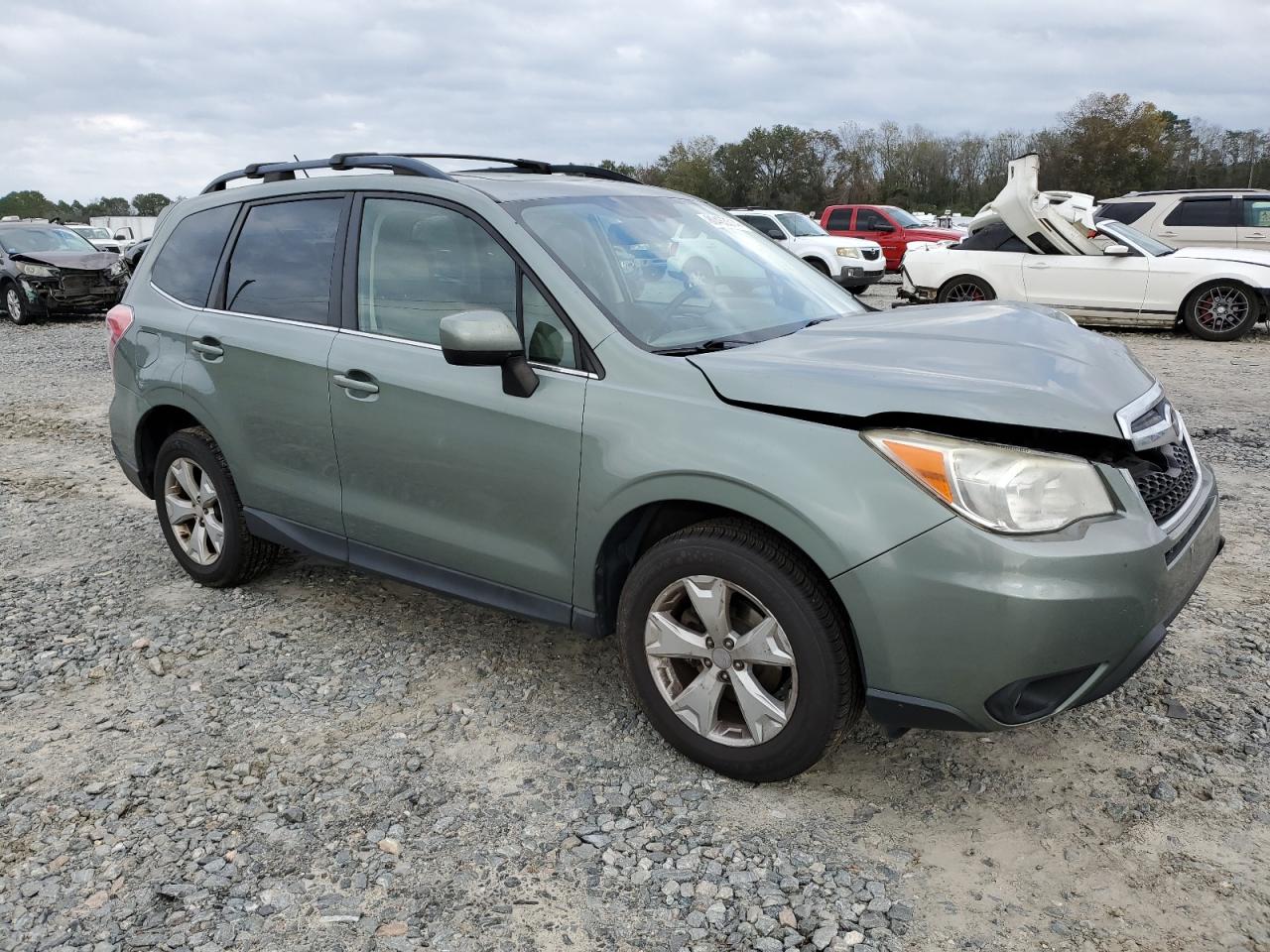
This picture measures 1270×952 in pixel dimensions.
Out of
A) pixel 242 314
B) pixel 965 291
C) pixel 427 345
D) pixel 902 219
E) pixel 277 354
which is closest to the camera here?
pixel 427 345

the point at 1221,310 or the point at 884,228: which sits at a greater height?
the point at 884,228

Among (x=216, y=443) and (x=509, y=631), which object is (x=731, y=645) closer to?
(x=509, y=631)

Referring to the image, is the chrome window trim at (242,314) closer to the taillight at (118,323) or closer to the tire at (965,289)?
the taillight at (118,323)

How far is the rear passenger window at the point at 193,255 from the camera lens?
4379mm

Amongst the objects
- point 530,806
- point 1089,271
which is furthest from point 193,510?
point 1089,271

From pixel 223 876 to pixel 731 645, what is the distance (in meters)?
1.47

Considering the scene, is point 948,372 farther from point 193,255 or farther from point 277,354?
point 193,255

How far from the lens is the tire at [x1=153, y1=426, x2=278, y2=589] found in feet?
14.2

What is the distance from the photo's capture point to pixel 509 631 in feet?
13.6

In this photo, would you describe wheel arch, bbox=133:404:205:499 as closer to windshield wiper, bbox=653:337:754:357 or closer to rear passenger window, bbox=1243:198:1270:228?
windshield wiper, bbox=653:337:754:357

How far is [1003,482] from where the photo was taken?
2461mm

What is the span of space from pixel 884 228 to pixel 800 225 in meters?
3.35

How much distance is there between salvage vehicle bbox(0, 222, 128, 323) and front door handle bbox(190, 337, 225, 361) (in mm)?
14831

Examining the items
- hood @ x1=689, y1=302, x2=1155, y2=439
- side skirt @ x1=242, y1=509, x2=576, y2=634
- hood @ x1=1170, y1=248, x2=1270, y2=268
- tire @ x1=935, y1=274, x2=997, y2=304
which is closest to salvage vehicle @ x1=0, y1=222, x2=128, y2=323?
tire @ x1=935, y1=274, x2=997, y2=304
